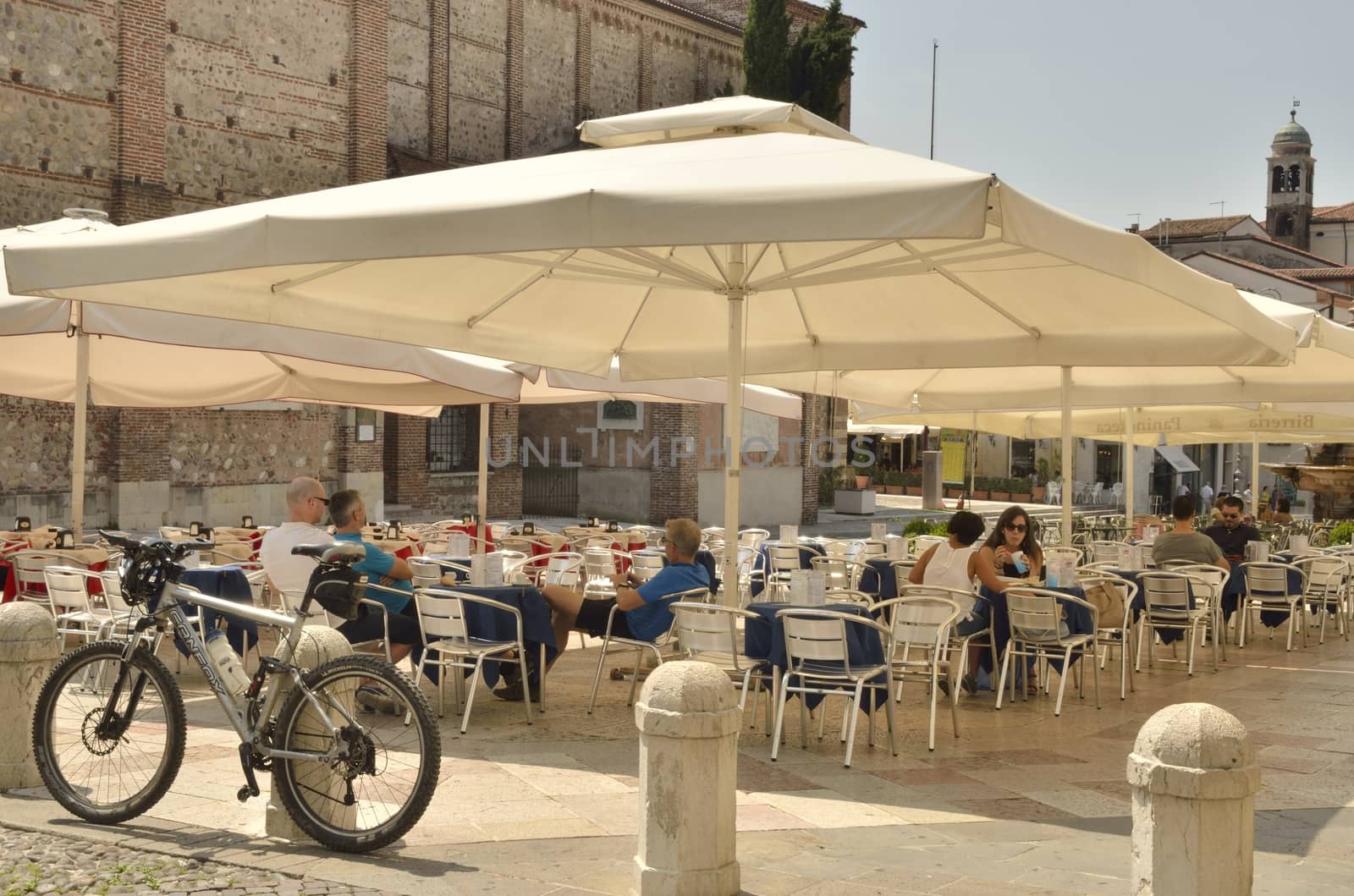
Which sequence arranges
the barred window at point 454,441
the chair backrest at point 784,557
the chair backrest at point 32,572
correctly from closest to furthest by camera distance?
the chair backrest at point 32,572, the chair backrest at point 784,557, the barred window at point 454,441

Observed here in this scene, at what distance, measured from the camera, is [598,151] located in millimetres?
7480

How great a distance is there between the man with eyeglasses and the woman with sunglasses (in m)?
4.49

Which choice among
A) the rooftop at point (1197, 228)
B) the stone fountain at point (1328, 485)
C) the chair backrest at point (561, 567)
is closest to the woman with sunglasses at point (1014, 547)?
the chair backrest at point (561, 567)

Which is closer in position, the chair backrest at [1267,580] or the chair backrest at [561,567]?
the chair backrest at [561,567]

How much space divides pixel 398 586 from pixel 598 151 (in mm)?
2955

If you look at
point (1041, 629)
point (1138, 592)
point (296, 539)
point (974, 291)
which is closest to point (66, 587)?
point (296, 539)

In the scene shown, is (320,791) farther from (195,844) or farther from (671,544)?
(671,544)

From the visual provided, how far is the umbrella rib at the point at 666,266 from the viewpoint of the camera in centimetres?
769

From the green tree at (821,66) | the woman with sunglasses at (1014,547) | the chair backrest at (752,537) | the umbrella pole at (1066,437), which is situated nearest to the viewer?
the woman with sunglasses at (1014,547)

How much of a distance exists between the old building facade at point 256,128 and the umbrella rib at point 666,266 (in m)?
16.2

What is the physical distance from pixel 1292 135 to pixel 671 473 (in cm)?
6588

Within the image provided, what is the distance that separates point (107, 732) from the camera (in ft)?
19.1

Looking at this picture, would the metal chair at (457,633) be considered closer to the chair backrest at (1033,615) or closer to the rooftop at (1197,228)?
the chair backrest at (1033,615)

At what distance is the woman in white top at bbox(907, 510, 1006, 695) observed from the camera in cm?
939
